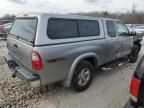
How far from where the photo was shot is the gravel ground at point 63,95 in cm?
374

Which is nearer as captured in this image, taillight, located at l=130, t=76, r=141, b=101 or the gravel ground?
taillight, located at l=130, t=76, r=141, b=101

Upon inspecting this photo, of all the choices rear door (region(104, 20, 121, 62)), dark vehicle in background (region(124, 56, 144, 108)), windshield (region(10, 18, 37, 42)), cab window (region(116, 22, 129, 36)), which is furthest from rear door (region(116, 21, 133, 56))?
→ dark vehicle in background (region(124, 56, 144, 108))

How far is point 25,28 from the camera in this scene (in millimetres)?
3895

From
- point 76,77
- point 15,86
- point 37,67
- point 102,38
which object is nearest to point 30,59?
point 37,67

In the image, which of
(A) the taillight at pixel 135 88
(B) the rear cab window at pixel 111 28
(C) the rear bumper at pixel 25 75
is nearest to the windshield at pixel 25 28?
(C) the rear bumper at pixel 25 75

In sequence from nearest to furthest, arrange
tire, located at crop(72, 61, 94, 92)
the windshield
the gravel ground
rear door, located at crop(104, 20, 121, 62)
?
the windshield < the gravel ground < tire, located at crop(72, 61, 94, 92) < rear door, located at crop(104, 20, 121, 62)

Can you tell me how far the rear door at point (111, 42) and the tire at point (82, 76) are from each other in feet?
3.15

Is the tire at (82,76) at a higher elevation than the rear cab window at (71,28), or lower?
lower

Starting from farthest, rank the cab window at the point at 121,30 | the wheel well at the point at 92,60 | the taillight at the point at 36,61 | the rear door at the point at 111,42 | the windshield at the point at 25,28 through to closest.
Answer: the cab window at the point at 121,30 → the rear door at the point at 111,42 → the wheel well at the point at 92,60 → the windshield at the point at 25,28 → the taillight at the point at 36,61

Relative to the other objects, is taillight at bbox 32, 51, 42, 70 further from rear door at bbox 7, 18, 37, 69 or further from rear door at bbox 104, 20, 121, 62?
rear door at bbox 104, 20, 121, 62

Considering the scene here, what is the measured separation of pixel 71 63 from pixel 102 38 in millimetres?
1457

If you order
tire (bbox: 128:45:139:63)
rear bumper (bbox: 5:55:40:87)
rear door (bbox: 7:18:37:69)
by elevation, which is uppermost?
rear door (bbox: 7:18:37:69)

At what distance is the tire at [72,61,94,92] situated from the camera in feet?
13.4

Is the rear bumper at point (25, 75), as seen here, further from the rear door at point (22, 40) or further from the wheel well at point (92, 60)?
the wheel well at point (92, 60)
